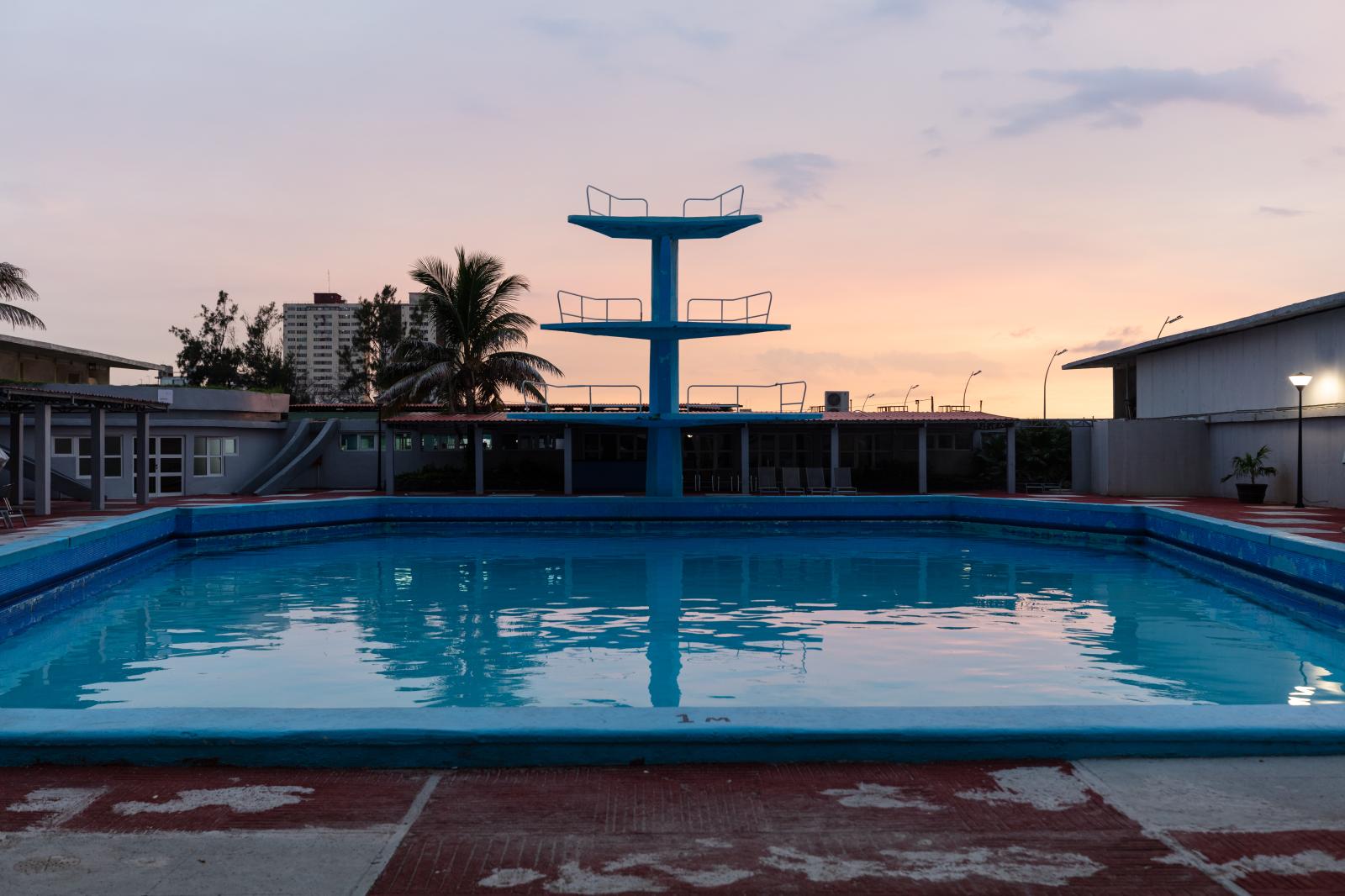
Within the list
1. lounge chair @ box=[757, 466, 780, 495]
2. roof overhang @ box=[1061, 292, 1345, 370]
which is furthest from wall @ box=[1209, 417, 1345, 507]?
lounge chair @ box=[757, 466, 780, 495]

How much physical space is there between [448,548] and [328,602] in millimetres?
6642

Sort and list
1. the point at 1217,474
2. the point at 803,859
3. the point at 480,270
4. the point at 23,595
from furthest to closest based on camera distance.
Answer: the point at 480,270 < the point at 1217,474 < the point at 23,595 < the point at 803,859

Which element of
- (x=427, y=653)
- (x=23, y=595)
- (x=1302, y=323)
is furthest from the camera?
(x=1302, y=323)

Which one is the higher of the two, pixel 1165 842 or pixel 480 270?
pixel 480 270

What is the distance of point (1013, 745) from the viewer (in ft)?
16.0

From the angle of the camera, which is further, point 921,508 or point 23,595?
point 921,508

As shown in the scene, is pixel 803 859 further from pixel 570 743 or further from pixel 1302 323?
pixel 1302 323

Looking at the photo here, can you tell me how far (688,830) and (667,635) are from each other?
7142mm

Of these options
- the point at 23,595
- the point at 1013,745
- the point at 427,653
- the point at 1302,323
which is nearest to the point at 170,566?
the point at 23,595

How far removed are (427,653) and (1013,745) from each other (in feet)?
21.9

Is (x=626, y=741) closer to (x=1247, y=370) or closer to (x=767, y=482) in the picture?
(x=767, y=482)

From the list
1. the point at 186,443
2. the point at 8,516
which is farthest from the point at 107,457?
the point at 8,516

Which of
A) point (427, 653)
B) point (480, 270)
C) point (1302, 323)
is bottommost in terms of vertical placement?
point (427, 653)

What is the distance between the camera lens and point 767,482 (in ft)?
100
